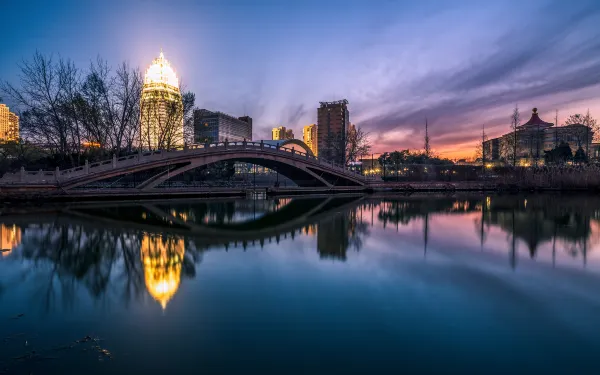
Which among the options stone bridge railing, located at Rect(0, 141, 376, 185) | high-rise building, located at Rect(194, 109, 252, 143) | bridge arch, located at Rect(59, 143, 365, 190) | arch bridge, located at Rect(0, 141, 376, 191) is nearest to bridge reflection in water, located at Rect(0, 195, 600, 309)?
stone bridge railing, located at Rect(0, 141, 376, 185)

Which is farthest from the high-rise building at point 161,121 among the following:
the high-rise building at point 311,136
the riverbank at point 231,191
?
the high-rise building at point 311,136

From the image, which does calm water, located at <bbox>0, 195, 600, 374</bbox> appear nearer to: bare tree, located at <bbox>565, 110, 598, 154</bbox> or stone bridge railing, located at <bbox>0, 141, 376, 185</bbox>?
stone bridge railing, located at <bbox>0, 141, 376, 185</bbox>

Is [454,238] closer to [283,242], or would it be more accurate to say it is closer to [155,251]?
[283,242]

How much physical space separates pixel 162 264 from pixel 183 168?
69.4 feet

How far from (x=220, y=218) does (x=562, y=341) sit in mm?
13514

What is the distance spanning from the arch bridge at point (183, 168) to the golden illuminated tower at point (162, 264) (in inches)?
587

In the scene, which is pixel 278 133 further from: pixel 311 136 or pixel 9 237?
pixel 9 237

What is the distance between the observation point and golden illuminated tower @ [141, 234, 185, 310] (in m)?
5.78

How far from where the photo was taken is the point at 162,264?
7457 millimetres

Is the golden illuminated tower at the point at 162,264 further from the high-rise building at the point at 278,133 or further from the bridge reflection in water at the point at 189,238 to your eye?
the high-rise building at the point at 278,133

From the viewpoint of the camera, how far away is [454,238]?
37.1ft

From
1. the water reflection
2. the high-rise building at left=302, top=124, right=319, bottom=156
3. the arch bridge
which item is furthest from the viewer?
the high-rise building at left=302, top=124, right=319, bottom=156

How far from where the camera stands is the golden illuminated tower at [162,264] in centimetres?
578

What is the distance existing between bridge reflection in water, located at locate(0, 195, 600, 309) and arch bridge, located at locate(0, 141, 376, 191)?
17.4ft
